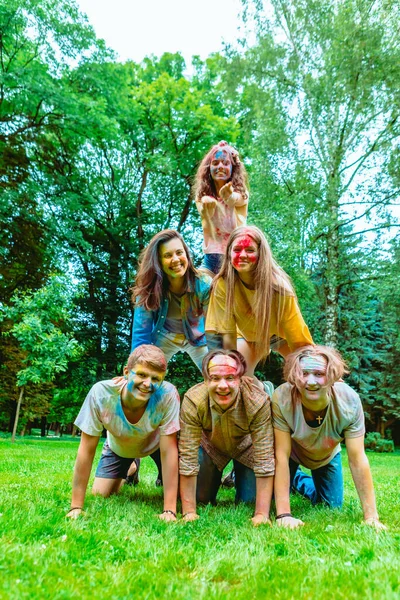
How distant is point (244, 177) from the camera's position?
556 centimetres

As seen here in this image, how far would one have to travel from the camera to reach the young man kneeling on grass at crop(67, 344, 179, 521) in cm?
401

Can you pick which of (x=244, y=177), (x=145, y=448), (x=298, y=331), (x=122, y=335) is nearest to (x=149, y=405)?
(x=145, y=448)

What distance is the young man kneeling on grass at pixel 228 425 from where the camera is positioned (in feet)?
13.1

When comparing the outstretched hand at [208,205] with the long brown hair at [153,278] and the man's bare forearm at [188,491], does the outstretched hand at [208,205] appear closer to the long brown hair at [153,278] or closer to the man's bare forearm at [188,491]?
the long brown hair at [153,278]

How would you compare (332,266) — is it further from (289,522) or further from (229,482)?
(289,522)

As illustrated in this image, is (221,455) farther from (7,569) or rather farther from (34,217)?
(34,217)

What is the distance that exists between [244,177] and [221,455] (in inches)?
120

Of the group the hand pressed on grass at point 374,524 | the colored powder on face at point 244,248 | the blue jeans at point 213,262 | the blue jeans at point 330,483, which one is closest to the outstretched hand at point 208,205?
the blue jeans at point 213,262

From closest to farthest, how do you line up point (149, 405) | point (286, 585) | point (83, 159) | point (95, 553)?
point (286, 585) < point (95, 553) < point (149, 405) < point (83, 159)

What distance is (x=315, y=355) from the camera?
4.00 meters

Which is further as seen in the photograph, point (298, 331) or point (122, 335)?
point (122, 335)

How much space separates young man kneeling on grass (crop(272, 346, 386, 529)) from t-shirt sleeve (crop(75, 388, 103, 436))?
4.94 feet

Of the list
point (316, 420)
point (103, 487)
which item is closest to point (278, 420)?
point (316, 420)

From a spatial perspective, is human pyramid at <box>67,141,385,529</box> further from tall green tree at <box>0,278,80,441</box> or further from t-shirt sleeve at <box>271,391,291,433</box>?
tall green tree at <box>0,278,80,441</box>
